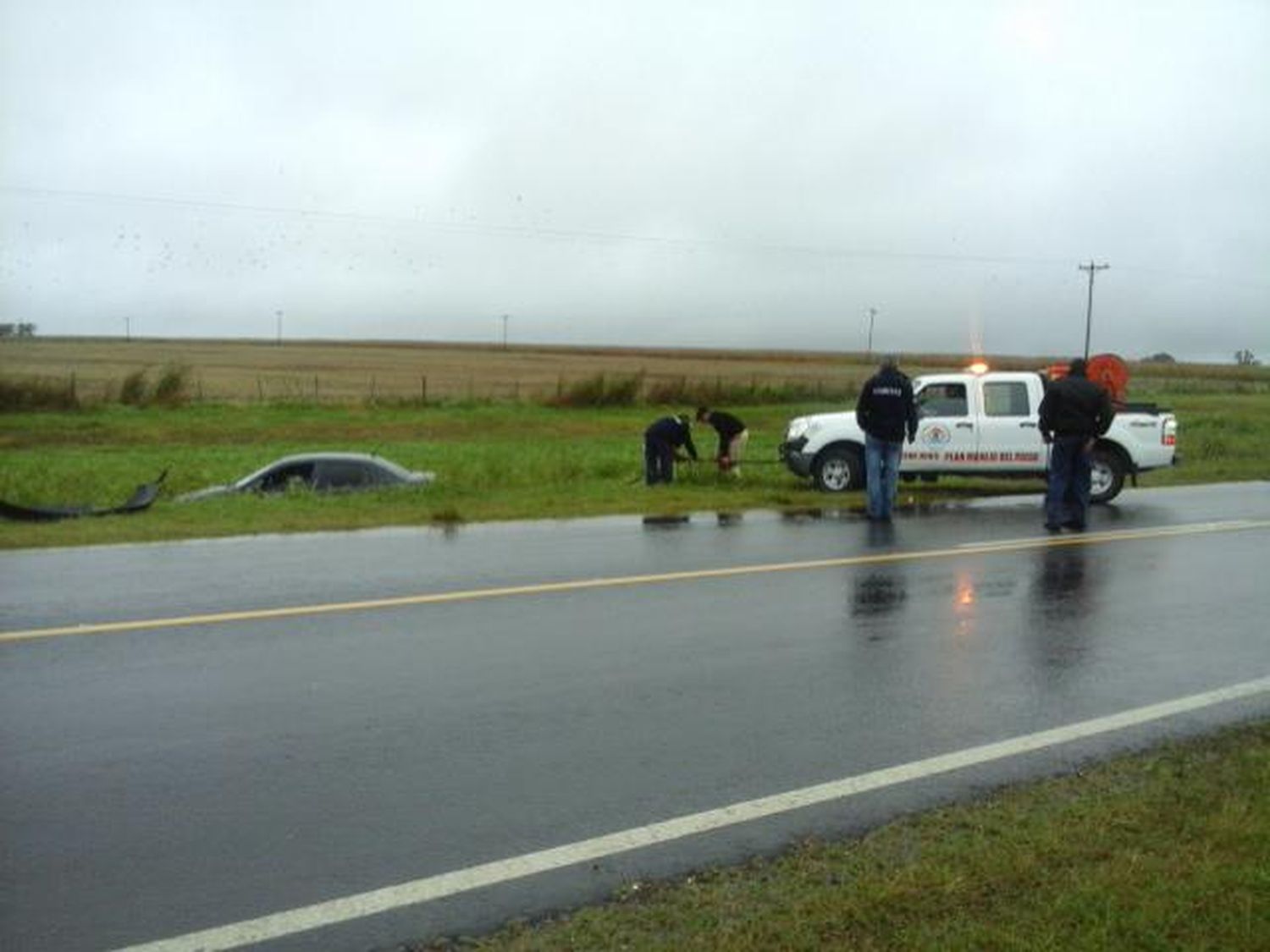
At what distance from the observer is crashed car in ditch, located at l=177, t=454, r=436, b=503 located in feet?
59.3

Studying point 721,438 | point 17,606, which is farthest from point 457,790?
point 721,438

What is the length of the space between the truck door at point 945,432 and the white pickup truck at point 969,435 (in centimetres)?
1

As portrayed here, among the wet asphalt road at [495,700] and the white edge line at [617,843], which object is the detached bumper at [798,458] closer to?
the wet asphalt road at [495,700]

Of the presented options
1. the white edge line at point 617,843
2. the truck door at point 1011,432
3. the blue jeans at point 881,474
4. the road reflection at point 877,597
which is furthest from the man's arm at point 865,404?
the white edge line at point 617,843

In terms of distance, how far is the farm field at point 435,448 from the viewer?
14.8 meters

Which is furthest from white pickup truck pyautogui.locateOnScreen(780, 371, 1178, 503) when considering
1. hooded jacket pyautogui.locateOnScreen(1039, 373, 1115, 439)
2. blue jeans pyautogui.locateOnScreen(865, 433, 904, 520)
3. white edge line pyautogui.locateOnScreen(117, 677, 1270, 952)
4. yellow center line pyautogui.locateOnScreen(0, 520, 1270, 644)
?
white edge line pyautogui.locateOnScreen(117, 677, 1270, 952)

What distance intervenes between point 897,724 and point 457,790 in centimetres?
214

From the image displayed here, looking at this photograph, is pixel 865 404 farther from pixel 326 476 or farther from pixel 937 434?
pixel 326 476

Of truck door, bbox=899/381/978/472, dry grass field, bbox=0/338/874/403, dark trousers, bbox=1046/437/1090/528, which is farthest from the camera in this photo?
dry grass field, bbox=0/338/874/403

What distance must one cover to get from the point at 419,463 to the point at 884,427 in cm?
1236

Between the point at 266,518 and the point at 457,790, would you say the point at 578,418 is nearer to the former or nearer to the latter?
the point at 266,518

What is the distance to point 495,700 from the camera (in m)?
6.35

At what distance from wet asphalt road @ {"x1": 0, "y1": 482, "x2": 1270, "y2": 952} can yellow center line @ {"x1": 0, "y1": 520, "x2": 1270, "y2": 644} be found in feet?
0.19

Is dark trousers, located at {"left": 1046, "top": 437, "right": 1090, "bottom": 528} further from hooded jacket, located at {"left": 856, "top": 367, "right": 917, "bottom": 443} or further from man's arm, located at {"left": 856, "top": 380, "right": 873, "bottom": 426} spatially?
man's arm, located at {"left": 856, "top": 380, "right": 873, "bottom": 426}
